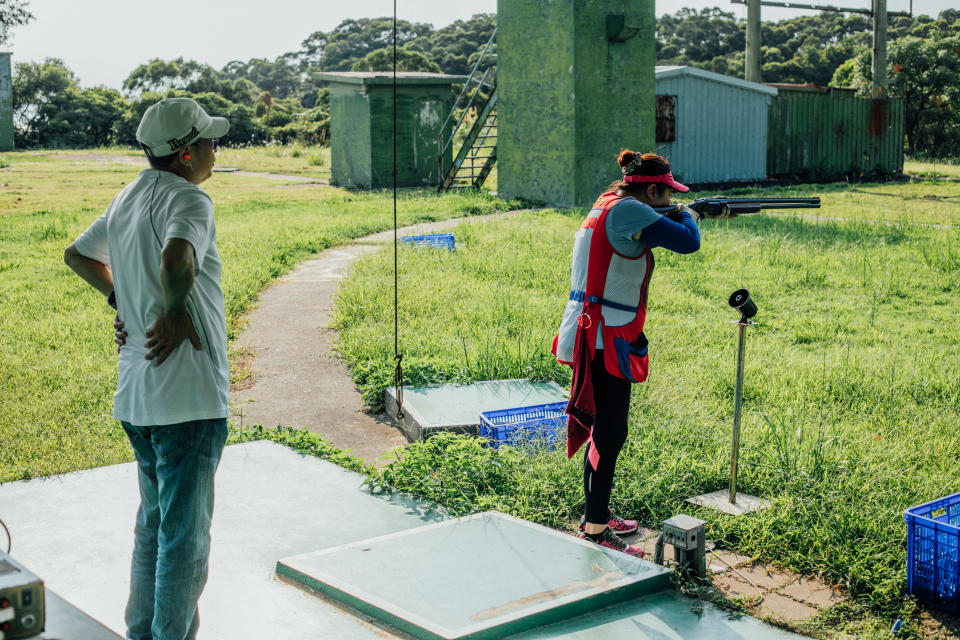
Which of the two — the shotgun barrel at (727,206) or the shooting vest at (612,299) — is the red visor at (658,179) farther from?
the shotgun barrel at (727,206)

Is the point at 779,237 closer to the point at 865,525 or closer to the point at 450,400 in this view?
the point at 450,400

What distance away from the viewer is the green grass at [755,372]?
4547 millimetres

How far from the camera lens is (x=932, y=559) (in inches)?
147

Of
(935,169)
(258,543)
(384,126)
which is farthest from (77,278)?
(935,169)

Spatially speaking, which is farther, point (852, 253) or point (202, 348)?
point (852, 253)

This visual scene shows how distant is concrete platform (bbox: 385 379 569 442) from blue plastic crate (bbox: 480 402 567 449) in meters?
0.18

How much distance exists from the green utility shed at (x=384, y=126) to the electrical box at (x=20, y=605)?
69.4ft

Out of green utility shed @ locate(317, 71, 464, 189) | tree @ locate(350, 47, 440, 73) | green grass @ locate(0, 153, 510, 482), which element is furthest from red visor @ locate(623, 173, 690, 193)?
tree @ locate(350, 47, 440, 73)

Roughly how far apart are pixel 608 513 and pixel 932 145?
38527 mm

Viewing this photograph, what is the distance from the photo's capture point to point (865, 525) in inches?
168

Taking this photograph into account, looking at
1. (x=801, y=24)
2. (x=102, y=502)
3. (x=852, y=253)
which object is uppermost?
(x=801, y=24)

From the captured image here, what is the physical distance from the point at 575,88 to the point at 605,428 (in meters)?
13.6

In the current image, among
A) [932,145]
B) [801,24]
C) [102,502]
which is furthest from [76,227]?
[801,24]

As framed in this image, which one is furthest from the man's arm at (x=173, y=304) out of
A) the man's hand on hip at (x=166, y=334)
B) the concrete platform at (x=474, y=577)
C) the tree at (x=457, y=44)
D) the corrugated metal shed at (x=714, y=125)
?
the tree at (x=457, y=44)
